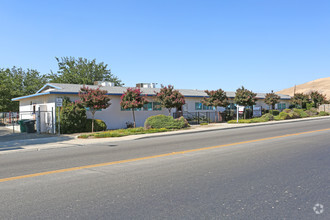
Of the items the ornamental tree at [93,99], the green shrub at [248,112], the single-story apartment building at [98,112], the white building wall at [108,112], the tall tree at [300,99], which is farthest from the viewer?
the tall tree at [300,99]

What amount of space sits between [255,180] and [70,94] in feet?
55.7

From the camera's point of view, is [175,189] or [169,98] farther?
[169,98]

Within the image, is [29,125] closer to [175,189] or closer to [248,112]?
[175,189]

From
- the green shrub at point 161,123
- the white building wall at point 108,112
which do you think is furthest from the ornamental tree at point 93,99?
the green shrub at point 161,123

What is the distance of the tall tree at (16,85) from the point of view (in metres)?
33.1

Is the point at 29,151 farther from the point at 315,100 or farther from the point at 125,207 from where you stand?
the point at 315,100

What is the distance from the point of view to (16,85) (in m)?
43.2

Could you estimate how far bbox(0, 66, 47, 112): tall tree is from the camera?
3314cm

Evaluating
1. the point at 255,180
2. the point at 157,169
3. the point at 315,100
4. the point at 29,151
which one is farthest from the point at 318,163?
the point at 315,100

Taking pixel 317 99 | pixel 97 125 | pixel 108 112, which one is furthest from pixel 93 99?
pixel 317 99

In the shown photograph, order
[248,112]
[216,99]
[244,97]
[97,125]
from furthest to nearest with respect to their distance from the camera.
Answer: [248,112] → [244,97] → [216,99] → [97,125]

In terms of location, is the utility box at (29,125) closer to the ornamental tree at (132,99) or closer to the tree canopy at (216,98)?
the ornamental tree at (132,99)

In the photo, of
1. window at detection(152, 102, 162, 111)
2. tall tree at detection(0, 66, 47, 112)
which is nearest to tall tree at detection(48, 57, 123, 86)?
tall tree at detection(0, 66, 47, 112)

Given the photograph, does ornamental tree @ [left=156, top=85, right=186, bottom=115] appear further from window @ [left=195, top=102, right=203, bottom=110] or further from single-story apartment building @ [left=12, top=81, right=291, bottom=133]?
window @ [left=195, top=102, right=203, bottom=110]
